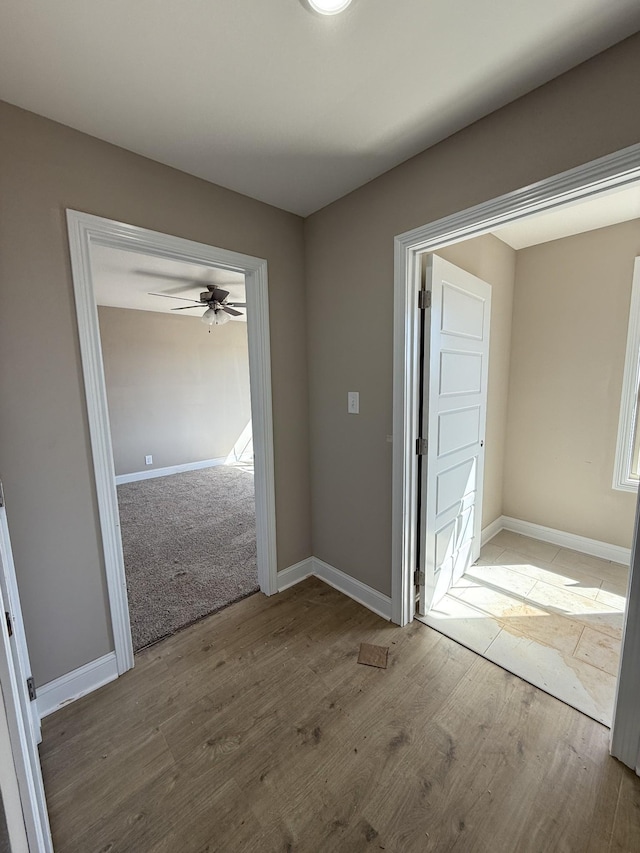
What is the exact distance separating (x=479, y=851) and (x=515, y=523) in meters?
2.55

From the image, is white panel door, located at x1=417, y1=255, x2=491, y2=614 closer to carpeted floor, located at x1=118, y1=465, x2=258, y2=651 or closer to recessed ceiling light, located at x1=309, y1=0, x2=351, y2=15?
recessed ceiling light, located at x1=309, y1=0, x2=351, y2=15

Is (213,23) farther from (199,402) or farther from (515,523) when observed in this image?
(199,402)

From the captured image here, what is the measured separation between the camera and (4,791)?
69cm

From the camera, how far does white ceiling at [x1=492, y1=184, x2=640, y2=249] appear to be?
212 cm

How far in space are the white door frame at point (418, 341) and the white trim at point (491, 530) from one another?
4.23 feet

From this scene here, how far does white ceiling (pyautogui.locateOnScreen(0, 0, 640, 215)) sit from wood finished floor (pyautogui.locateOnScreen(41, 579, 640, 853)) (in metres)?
2.51

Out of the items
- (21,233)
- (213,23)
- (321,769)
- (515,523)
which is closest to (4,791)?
(321,769)

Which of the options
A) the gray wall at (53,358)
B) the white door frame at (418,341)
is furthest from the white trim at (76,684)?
the white door frame at (418,341)

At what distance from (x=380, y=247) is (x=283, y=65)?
0.88 metres

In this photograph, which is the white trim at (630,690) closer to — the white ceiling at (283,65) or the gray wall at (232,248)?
the gray wall at (232,248)

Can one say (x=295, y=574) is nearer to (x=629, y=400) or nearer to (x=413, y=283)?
(x=413, y=283)

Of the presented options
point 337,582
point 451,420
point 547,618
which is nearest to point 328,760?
point 337,582

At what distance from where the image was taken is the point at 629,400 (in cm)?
252

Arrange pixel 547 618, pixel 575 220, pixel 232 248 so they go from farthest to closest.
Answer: pixel 575 220
pixel 547 618
pixel 232 248
